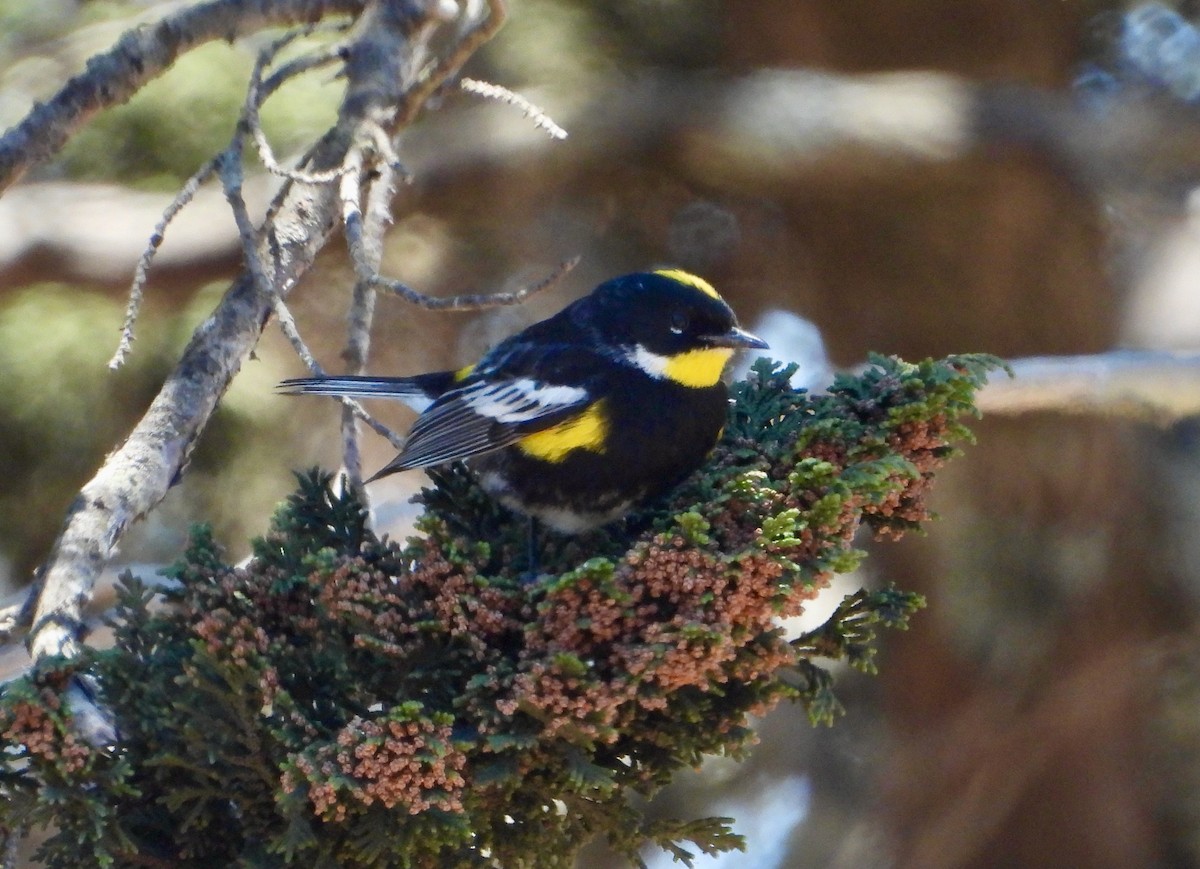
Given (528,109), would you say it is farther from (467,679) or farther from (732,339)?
(467,679)

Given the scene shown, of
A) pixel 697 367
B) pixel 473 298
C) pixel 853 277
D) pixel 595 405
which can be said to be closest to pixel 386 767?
pixel 473 298

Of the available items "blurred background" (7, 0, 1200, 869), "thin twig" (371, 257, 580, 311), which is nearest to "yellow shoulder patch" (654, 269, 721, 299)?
"thin twig" (371, 257, 580, 311)

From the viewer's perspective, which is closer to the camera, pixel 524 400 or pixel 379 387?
pixel 524 400

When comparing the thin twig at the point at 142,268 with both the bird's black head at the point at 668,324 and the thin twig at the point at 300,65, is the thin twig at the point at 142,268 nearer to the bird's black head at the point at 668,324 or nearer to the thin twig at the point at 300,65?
the thin twig at the point at 300,65

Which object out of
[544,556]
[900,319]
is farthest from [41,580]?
[900,319]

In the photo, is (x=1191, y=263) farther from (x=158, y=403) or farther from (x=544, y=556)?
(x=158, y=403)

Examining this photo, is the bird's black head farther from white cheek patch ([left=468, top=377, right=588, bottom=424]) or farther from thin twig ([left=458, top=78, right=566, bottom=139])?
thin twig ([left=458, top=78, right=566, bottom=139])

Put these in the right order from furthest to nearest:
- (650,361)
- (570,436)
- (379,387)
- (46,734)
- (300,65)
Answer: (300,65), (379,387), (650,361), (570,436), (46,734)
